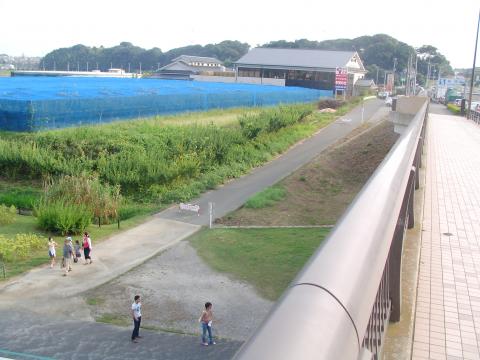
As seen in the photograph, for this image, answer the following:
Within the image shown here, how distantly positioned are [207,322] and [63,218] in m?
8.51

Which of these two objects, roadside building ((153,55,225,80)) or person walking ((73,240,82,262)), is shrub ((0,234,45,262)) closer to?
person walking ((73,240,82,262))

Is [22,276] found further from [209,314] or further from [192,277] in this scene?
[209,314]

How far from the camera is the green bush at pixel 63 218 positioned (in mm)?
16828

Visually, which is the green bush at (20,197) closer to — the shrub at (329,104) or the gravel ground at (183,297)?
the gravel ground at (183,297)

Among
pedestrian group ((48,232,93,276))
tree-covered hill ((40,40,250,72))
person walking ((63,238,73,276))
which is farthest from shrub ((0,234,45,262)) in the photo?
tree-covered hill ((40,40,250,72))

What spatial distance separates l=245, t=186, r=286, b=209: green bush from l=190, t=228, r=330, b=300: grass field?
289 cm

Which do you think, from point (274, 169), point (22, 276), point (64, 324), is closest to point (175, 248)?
point (22, 276)

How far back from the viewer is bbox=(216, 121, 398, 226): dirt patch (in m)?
19.7

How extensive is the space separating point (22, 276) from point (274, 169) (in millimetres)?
17397

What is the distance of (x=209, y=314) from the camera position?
992 centimetres

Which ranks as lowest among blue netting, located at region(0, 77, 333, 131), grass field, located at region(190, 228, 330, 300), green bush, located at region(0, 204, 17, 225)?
grass field, located at region(190, 228, 330, 300)

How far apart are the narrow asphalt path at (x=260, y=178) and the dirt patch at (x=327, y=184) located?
2.52 feet

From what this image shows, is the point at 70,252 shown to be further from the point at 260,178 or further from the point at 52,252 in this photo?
the point at 260,178

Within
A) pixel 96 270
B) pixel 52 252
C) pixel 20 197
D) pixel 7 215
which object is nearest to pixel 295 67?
pixel 20 197
